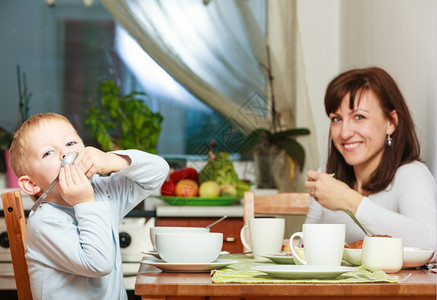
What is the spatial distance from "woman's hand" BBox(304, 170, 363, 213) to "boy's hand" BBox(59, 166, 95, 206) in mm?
594

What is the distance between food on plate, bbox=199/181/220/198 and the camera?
2479mm

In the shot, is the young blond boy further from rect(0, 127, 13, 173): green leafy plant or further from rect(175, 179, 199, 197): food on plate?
rect(0, 127, 13, 173): green leafy plant

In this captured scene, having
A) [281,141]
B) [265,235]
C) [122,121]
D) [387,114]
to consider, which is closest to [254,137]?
[281,141]

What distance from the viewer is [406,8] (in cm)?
188

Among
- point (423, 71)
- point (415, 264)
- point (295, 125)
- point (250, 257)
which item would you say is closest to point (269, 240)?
point (250, 257)

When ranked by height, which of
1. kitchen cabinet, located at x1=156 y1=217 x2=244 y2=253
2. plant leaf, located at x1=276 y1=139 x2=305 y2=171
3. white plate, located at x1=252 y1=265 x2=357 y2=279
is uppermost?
plant leaf, located at x1=276 y1=139 x2=305 y2=171

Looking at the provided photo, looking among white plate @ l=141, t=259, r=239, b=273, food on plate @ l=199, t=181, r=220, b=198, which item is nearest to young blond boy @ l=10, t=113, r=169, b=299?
white plate @ l=141, t=259, r=239, b=273

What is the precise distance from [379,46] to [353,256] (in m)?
1.17

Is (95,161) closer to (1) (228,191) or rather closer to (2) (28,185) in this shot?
(2) (28,185)

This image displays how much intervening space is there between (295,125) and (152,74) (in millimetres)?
695

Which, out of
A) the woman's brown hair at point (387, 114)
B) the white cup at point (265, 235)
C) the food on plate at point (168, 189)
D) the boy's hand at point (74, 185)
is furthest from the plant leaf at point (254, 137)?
the boy's hand at point (74, 185)

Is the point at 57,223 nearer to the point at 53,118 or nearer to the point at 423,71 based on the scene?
the point at 53,118

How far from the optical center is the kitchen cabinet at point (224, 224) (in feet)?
7.72

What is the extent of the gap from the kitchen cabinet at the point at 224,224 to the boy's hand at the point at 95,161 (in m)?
1.09
